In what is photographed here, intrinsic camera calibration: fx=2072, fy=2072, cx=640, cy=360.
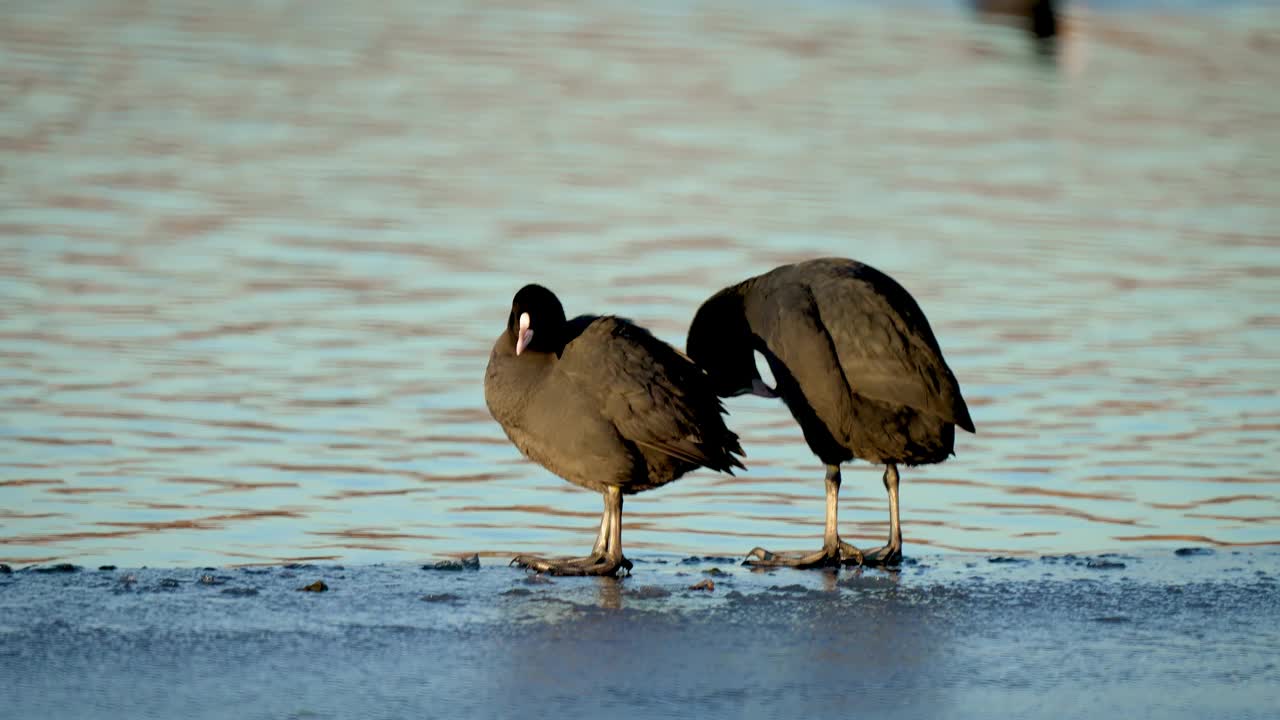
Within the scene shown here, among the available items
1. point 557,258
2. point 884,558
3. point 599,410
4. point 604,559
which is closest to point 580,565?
point 604,559

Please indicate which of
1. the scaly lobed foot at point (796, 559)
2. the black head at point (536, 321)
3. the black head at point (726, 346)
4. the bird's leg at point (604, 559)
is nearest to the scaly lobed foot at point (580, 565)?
the bird's leg at point (604, 559)

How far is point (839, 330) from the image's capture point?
25.8 ft

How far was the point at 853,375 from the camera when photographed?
780 centimetres

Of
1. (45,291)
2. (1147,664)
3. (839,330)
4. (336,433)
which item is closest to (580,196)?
(45,291)

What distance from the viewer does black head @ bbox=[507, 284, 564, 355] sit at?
7.51 m

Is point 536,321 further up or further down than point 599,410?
further up

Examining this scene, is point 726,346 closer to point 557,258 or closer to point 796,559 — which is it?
point 796,559

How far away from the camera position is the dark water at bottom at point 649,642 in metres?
5.62

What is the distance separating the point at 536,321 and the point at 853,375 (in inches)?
48.0

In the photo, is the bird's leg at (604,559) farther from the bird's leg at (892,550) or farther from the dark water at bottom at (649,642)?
the bird's leg at (892,550)

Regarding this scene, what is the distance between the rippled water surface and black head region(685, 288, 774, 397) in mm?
767

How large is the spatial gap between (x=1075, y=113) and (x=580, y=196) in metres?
9.40

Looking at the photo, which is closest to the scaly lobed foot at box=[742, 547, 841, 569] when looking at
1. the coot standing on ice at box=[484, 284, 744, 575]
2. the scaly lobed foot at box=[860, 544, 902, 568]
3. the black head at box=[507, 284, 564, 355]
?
the scaly lobed foot at box=[860, 544, 902, 568]

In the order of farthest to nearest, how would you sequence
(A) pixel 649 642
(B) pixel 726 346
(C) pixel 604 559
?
(B) pixel 726 346
(C) pixel 604 559
(A) pixel 649 642
